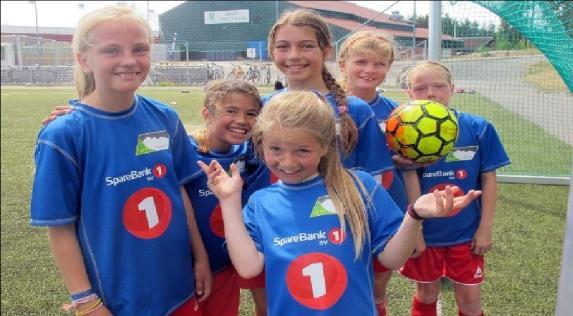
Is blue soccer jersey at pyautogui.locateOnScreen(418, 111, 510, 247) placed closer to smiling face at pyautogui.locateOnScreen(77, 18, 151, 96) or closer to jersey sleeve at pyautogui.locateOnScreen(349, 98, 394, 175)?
jersey sleeve at pyautogui.locateOnScreen(349, 98, 394, 175)

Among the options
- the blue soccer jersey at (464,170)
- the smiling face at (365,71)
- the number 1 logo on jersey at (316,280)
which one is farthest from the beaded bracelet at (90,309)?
the blue soccer jersey at (464,170)

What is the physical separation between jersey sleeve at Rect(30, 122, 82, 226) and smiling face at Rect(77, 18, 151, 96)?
0.27 metres

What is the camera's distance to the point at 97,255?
2.02 m

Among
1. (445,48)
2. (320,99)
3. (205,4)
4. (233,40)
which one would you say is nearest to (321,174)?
(320,99)

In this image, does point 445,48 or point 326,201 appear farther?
point 445,48

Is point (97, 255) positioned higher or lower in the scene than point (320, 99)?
lower

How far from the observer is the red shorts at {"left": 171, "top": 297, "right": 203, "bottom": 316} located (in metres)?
2.29

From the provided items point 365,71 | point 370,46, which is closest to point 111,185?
point 365,71

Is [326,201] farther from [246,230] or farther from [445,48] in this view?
[445,48]

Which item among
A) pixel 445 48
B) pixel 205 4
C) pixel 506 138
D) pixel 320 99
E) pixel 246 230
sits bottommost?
pixel 506 138

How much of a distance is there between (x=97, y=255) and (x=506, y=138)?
9.50 meters

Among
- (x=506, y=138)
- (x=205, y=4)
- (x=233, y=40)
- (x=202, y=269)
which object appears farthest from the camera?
(x=205, y=4)

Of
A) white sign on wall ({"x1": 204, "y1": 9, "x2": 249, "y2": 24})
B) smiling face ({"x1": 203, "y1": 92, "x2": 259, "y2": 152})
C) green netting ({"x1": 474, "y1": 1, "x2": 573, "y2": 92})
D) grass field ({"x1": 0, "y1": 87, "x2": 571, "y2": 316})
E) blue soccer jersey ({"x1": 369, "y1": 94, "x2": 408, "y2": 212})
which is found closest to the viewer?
smiling face ({"x1": 203, "y1": 92, "x2": 259, "y2": 152})

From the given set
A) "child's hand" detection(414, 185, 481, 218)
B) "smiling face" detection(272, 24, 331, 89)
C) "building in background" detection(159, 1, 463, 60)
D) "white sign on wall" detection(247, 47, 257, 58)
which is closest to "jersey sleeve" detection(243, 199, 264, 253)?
"child's hand" detection(414, 185, 481, 218)
